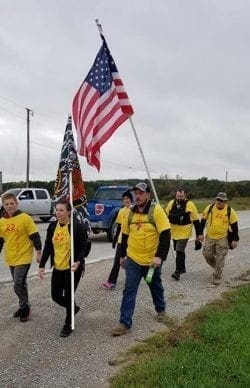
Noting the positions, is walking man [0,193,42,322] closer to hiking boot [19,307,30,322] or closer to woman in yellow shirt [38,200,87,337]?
hiking boot [19,307,30,322]

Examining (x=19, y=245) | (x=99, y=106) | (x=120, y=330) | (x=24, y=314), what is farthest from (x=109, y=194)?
(x=120, y=330)

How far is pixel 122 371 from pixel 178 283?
4.87 m

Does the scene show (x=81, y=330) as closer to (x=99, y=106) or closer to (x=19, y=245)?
(x=19, y=245)

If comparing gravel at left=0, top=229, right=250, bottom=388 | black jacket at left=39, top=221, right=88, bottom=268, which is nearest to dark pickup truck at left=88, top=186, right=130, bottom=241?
gravel at left=0, top=229, right=250, bottom=388

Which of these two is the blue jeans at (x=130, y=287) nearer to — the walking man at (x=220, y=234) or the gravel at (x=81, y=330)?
the gravel at (x=81, y=330)

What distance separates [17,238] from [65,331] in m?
1.43

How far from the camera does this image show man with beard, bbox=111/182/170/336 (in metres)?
6.57

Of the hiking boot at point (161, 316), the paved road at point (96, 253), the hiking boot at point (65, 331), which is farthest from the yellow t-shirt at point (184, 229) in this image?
the hiking boot at point (65, 331)

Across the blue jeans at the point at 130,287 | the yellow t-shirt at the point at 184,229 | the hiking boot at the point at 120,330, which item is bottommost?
the hiking boot at the point at 120,330

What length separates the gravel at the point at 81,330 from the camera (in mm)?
5227

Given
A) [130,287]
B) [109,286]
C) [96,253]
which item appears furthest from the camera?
[96,253]

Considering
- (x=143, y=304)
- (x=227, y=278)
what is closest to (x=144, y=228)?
(x=143, y=304)

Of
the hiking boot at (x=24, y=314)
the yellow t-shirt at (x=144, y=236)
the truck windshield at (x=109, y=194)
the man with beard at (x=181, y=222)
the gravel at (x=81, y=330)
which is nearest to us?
the gravel at (x=81, y=330)

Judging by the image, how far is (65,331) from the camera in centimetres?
650
